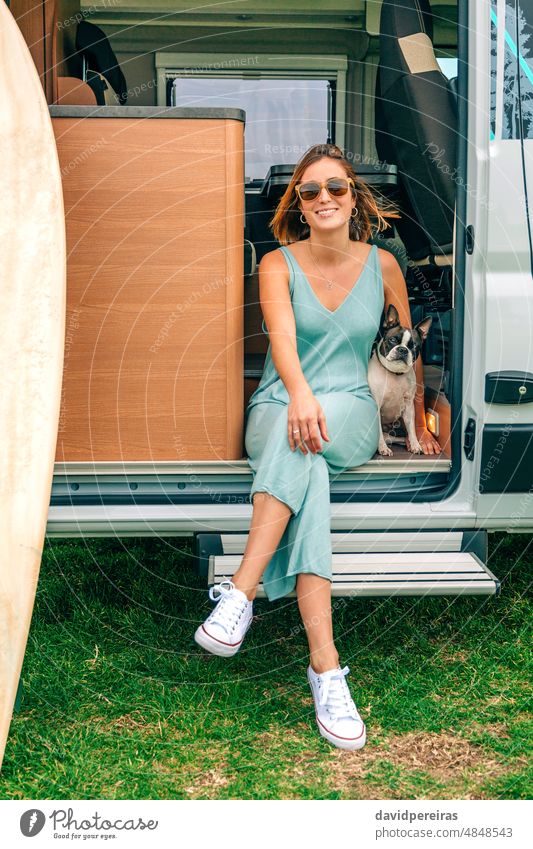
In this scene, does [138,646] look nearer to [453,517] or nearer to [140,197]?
[453,517]

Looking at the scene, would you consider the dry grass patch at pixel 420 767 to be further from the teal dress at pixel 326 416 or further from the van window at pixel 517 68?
the van window at pixel 517 68

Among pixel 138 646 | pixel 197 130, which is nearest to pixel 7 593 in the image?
pixel 138 646

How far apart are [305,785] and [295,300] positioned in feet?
4.97

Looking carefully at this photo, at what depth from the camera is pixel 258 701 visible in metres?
2.72

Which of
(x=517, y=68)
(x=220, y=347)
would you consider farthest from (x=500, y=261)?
(x=220, y=347)

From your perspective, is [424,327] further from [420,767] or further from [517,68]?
[420,767]

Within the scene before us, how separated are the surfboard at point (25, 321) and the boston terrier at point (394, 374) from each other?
127cm

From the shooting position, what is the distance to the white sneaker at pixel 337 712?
2.46 m

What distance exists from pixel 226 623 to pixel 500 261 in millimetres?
1395

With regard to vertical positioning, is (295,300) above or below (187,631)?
above

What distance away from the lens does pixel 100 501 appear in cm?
283

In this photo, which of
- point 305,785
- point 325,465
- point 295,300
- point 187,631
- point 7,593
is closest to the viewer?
point 305,785

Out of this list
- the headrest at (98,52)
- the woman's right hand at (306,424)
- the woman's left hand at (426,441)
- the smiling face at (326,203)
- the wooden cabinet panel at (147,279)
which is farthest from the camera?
the headrest at (98,52)

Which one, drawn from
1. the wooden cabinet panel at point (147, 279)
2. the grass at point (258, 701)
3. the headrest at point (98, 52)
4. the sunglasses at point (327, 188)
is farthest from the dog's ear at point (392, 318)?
the headrest at point (98, 52)
